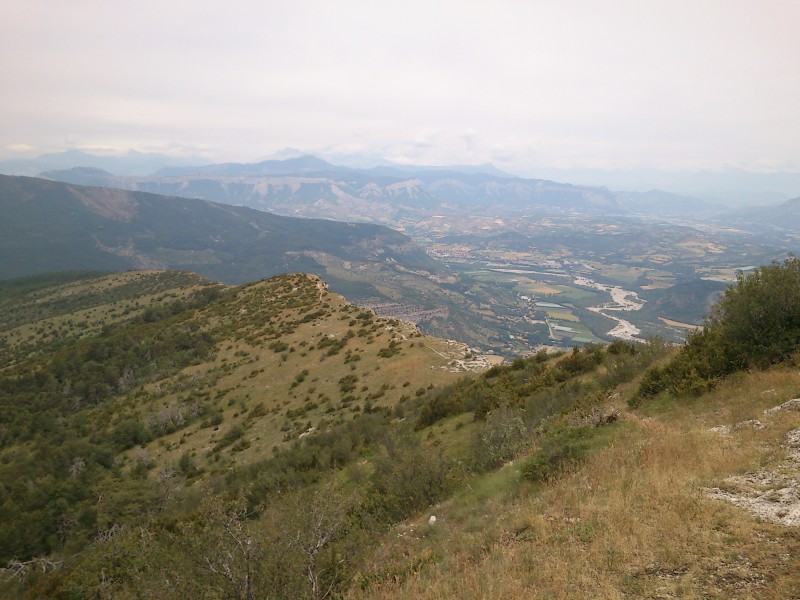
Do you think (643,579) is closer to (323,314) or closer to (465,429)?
(465,429)

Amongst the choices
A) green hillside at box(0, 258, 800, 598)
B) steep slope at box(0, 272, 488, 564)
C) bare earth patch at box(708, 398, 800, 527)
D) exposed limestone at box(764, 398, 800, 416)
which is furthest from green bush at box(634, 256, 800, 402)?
steep slope at box(0, 272, 488, 564)

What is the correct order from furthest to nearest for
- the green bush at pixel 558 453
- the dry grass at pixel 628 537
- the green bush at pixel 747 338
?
the green bush at pixel 747 338 → the green bush at pixel 558 453 → the dry grass at pixel 628 537

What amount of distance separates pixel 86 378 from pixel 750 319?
57191mm

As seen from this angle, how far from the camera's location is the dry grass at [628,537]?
220 inches

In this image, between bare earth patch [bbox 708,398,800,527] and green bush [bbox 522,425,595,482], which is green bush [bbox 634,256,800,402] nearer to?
green bush [bbox 522,425,595,482]

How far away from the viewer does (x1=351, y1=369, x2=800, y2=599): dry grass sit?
559 centimetres

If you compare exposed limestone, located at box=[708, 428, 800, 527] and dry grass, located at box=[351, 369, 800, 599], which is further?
exposed limestone, located at box=[708, 428, 800, 527]

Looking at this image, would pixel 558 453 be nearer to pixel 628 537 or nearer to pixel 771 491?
pixel 628 537

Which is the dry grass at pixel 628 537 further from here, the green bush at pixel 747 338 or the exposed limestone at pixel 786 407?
the green bush at pixel 747 338

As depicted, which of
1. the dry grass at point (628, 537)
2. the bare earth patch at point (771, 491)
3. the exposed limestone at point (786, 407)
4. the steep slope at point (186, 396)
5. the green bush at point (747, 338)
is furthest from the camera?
the steep slope at point (186, 396)

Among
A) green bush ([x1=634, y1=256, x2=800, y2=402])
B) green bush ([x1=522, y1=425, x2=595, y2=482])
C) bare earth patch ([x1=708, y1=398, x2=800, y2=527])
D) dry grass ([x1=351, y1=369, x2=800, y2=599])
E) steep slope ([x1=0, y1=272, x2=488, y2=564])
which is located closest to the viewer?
dry grass ([x1=351, y1=369, x2=800, y2=599])

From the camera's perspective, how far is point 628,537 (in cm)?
649

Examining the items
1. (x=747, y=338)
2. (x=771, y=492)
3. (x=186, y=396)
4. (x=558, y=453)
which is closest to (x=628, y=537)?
(x=771, y=492)

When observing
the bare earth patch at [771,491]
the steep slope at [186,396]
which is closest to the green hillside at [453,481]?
the bare earth patch at [771,491]
